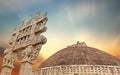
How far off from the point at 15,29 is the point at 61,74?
15.3 m

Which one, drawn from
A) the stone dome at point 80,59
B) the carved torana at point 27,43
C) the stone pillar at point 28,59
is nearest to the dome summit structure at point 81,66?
the stone dome at point 80,59

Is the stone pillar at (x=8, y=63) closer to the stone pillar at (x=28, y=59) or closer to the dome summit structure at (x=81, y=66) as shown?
the stone pillar at (x=28, y=59)

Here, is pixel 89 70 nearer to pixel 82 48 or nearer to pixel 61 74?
pixel 61 74

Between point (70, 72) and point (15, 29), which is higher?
point (15, 29)

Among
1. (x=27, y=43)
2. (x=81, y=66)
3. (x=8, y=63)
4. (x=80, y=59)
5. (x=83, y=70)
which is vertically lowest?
(x=8, y=63)

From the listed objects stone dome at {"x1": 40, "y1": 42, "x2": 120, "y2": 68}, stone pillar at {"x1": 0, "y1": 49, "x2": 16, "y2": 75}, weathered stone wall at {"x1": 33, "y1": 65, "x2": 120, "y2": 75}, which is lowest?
stone pillar at {"x1": 0, "y1": 49, "x2": 16, "y2": 75}

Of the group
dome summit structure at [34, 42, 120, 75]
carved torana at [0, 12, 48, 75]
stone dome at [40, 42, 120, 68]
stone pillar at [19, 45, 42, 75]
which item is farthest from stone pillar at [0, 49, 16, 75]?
stone dome at [40, 42, 120, 68]

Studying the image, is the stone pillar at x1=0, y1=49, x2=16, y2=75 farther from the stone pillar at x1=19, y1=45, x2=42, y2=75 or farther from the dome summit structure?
the dome summit structure

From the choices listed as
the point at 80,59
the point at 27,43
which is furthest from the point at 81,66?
the point at 27,43

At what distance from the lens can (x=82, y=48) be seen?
116ft

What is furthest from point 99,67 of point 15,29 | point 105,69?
point 15,29

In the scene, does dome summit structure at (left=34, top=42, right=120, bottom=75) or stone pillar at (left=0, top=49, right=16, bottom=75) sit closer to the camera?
stone pillar at (left=0, top=49, right=16, bottom=75)

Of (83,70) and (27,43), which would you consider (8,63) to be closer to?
(27,43)

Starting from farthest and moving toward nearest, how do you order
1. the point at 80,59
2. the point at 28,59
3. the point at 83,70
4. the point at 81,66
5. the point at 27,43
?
the point at 80,59
the point at 81,66
the point at 83,70
the point at 27,43
the point at 28,59
